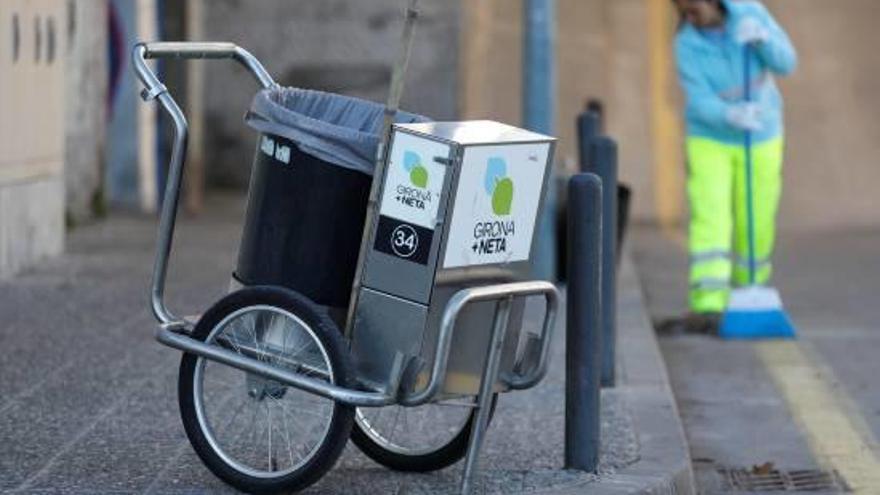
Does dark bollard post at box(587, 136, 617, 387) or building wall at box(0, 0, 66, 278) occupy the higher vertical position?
dark bollard post at box(587, 136, 617, 387)

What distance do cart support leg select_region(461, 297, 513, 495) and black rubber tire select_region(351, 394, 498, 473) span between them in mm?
391

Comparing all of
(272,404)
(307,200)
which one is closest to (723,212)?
→ (272,404)

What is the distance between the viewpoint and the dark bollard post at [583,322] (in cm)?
665

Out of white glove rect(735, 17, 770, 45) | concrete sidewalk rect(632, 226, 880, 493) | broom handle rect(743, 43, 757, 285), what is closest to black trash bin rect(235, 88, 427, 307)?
concrete sidewalk rect(632, 226, 880, 493)

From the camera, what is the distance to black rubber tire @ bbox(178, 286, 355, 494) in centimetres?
608

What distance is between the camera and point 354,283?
20.4 feet

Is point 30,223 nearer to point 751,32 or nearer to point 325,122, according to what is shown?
point 751,32

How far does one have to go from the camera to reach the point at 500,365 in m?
6.40

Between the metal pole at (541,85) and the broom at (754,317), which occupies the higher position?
the metal pole at (541,85)

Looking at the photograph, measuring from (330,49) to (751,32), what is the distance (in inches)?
283

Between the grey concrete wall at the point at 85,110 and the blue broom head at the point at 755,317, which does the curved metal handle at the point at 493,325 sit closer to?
the blue broom head at the point at 755,317

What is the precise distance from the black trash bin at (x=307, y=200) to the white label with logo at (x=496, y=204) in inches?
13.2

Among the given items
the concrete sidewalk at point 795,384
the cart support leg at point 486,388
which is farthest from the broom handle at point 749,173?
the cart support leg at point 486,388

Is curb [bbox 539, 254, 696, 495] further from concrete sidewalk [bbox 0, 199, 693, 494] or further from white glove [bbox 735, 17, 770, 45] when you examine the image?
white glove [bbox 735, 17, 770, 45]
